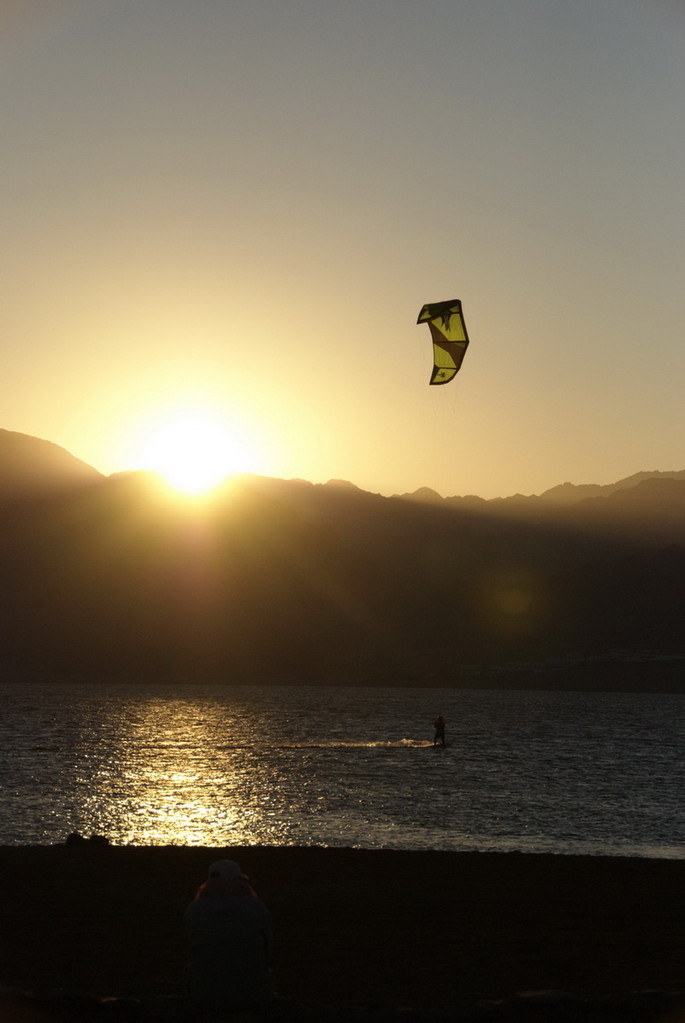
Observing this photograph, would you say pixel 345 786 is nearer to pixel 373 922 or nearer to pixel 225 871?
pixel 373 922

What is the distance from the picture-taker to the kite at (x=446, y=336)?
27.0 m

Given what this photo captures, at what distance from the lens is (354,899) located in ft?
58.4

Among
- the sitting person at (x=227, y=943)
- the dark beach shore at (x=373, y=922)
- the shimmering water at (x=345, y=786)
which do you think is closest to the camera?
the sitting person at (x=227, y=943)

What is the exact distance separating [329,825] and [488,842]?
7.36m

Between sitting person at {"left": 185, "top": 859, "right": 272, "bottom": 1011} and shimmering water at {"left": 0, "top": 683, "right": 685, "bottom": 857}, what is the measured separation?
79.1 ft

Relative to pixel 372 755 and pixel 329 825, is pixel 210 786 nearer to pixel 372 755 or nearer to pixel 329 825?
pixel 329 825

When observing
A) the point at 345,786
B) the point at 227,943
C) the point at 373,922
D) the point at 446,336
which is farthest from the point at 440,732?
the point at 227,943

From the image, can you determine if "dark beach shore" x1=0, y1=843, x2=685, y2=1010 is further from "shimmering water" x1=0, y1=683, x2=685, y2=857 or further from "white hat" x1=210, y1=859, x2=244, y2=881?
"shimmering water" x1=0, y1=683, x2=685, y2=857

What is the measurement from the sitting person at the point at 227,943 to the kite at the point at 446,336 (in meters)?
18.6

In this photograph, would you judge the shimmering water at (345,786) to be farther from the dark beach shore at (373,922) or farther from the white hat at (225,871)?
the white hat at (225,871)

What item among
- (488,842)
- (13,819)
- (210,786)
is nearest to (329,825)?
(488,842)

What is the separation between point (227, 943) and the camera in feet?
30.7

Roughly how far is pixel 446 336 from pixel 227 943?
20363 millimetres

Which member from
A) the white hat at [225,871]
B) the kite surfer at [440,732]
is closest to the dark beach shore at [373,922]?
the white hat at [225,871]
